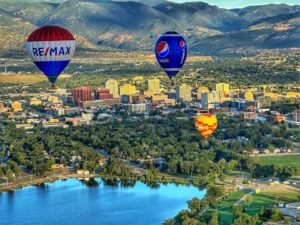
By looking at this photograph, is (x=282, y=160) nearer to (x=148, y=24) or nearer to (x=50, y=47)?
(x=50, y=47)

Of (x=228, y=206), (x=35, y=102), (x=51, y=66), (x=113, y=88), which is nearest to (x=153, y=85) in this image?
(x=113, y=88)

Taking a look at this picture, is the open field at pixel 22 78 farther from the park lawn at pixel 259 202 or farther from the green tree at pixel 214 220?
the green tree at pixel 214 220

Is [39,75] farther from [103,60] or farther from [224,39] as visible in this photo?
[224,39]

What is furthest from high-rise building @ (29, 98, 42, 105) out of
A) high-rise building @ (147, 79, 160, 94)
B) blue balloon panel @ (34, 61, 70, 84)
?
blue balloon panel @ (34, 61, 70, 84)

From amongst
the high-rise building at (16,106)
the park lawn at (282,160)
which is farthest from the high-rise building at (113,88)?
the park lawn at (282,160)

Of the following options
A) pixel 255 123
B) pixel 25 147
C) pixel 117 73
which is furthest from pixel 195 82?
pixel 25 147

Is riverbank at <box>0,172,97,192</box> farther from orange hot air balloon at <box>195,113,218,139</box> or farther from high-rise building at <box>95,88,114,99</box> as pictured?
high-rise building at <box>95,88,114,99</box>
